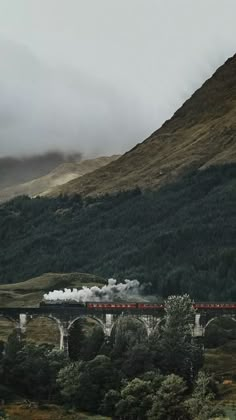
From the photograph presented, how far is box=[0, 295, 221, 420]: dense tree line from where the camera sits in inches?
4321

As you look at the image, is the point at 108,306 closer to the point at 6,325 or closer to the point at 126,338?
the point at 126,338

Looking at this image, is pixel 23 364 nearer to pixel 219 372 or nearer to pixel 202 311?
pixel 219 372

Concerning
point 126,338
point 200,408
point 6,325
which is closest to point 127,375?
point 126,338

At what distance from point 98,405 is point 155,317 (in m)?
49.8

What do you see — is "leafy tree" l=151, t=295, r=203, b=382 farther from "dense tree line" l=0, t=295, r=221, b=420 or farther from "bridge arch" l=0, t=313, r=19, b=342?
"bridge arch" l=0, t=313, r=19, b=342

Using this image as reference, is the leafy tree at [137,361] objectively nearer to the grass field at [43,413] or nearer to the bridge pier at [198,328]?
the grass field at [43,413]

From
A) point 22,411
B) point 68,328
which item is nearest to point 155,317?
point 68,328

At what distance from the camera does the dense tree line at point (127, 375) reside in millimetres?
109750

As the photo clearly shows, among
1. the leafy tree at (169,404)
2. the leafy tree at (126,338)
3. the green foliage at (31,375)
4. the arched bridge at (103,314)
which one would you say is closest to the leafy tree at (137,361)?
the leafy tree at (126,338)

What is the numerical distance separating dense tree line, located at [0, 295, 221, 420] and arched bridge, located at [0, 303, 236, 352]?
19.5m

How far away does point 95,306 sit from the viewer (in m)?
172

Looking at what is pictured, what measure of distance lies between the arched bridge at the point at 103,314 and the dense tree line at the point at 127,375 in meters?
19.5

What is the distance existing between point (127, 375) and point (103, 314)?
42941 mm

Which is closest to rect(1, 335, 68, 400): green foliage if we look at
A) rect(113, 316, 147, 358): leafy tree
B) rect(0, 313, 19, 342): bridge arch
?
rect(113, 316, 147, 358): leafy tree
